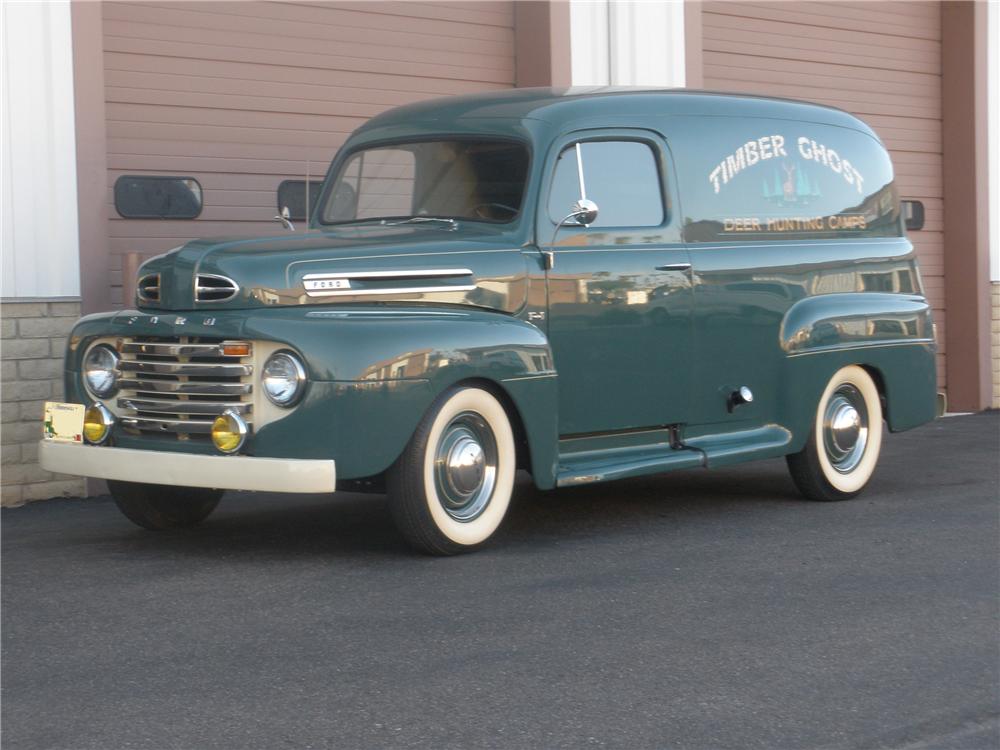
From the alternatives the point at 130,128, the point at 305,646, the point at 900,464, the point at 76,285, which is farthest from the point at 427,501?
the point at 900,464

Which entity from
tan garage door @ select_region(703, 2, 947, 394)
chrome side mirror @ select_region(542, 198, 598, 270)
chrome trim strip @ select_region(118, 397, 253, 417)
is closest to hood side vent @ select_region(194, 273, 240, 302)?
chrome trim strip @ select_region(118, 397, 253, 417)

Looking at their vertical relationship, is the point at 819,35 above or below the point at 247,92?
above

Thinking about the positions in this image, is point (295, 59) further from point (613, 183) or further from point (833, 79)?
point (833, 79)

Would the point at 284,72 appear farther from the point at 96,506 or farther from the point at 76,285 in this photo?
the point at 96,506

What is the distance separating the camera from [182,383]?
588 centimetres

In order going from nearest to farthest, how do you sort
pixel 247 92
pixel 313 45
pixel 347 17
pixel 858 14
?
pixel 247 92 < pixel 313 45 < pixel 347 17 < pixel 858 14

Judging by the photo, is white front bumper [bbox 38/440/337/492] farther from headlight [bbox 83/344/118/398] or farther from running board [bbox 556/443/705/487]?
running board [bbox 556/443/705/487]

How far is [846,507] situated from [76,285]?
14.4 ft

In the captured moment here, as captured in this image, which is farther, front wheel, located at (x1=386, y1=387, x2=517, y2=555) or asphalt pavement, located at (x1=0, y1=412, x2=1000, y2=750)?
front wheel, located at (x1=386, y1=387, x2=517, y2=555)

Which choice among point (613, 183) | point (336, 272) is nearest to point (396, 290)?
point (336, 272)

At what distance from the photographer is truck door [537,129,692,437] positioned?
261 inches

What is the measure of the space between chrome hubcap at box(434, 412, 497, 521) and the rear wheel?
4.45ft

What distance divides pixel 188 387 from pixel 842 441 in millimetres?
3705

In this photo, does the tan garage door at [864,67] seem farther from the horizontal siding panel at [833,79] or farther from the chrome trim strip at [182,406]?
the chrome trim strip at [182,406]
